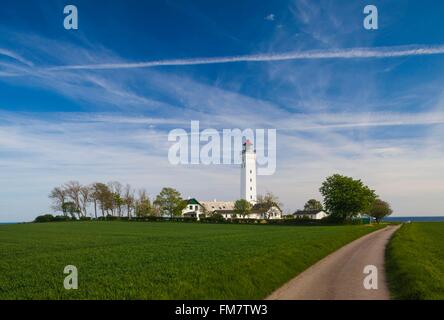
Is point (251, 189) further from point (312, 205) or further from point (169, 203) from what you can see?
point (312, 205)

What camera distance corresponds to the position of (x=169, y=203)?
148 m

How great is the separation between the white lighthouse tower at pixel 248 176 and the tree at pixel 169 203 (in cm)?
2384

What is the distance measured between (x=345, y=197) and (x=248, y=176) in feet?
169

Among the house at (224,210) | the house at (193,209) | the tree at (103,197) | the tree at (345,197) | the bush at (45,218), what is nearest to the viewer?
the tree at (345,197)

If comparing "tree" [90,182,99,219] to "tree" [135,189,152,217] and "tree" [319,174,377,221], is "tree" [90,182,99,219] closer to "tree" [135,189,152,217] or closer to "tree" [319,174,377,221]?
"tree" [135,189,152,217]

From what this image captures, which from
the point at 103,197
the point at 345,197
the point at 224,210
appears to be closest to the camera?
the point at 345,197

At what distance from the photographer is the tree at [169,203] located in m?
147

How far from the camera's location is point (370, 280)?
56.7 feet

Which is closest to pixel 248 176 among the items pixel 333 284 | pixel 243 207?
pixel 243 207

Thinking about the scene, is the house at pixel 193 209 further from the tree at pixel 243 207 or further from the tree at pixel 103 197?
the tree at pixel 103 197

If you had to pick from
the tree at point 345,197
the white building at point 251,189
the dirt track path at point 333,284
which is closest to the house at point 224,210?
the white building at point 251,189

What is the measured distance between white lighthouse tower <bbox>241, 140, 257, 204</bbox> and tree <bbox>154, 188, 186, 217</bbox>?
2384cm
